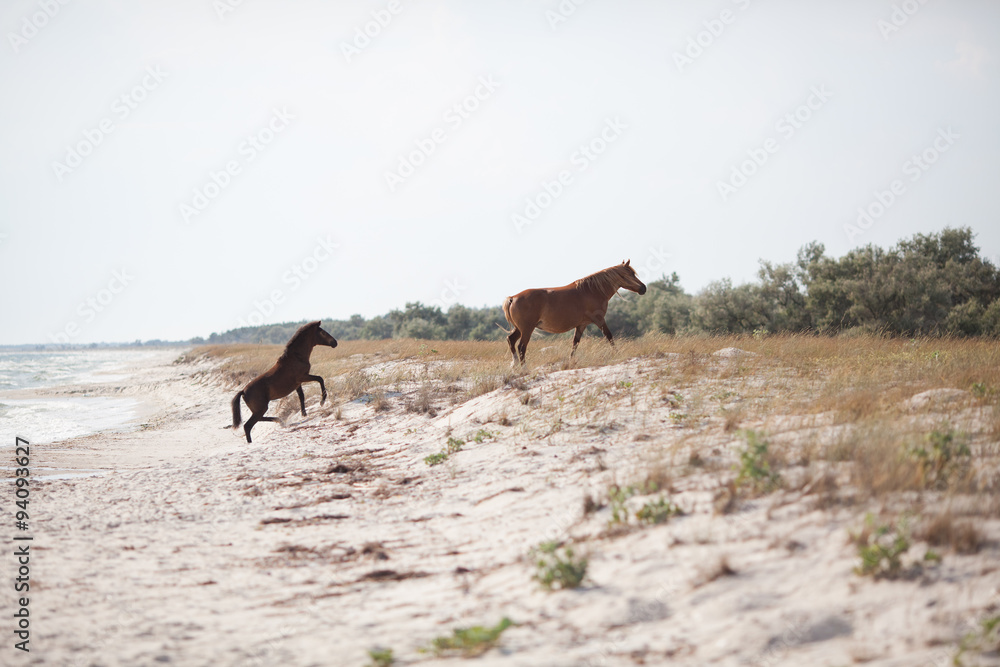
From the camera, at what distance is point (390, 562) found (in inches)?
197

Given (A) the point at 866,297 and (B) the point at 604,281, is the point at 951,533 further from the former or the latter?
(A) the point at 866,297

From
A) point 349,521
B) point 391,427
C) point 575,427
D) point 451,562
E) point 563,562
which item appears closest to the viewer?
point 563,562

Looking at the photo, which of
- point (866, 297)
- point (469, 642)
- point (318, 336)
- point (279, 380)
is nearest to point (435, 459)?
point (469, 642)

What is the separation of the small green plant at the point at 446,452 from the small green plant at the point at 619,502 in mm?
3419

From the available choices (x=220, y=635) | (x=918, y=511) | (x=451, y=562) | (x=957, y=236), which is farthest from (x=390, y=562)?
(x=957, y=236)

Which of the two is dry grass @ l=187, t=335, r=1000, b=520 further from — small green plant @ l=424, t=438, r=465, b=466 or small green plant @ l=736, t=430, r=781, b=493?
small green plant @ l=424, t=438, r=465, b=466

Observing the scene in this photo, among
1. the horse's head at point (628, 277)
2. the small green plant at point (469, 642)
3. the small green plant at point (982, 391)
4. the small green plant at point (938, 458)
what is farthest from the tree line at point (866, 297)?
the small green plant at point (469, 642)

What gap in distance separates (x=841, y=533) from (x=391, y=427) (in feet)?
28.2

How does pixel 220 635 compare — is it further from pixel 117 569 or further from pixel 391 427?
pixel 391 427

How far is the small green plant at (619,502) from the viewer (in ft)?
15.6

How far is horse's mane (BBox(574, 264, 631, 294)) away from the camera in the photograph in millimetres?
12883

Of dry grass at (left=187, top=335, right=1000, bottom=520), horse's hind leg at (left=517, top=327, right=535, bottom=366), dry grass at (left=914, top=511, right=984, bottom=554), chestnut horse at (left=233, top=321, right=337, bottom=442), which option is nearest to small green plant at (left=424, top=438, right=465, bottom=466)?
dry grass at (left=187, top=335, right=1000, bottom=520)

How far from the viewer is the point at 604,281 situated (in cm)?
1294

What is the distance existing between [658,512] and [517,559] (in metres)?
1.13
